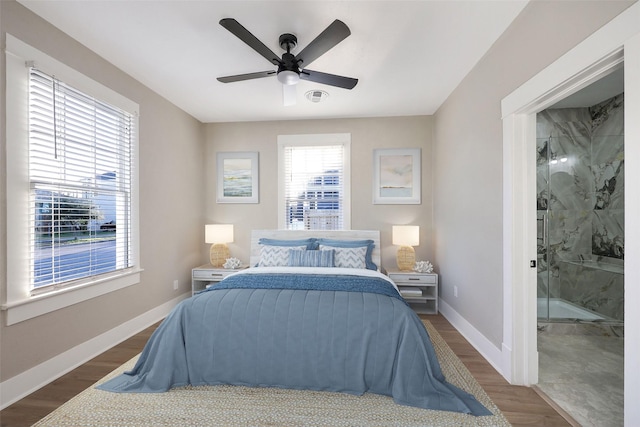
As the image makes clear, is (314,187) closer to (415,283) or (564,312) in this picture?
(415,283)

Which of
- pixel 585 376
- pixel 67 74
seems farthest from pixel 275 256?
pixel 585 376

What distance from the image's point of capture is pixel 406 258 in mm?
3850

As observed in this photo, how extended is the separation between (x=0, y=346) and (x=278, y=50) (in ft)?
9.43

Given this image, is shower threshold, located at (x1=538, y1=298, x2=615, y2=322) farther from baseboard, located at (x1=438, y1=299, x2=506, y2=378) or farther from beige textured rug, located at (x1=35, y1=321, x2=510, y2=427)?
beige textured rug, located at (x1=35, y1=321, x2=510, y2=427)

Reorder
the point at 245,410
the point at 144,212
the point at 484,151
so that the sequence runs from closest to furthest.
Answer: the point at 245,410
the point at 484,151
the point at 144,212

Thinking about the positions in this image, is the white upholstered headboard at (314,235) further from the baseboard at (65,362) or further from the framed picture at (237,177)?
the baseboard at (65,362)

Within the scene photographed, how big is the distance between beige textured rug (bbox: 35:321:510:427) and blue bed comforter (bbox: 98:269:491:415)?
55mm

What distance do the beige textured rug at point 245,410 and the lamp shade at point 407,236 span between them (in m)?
1.96

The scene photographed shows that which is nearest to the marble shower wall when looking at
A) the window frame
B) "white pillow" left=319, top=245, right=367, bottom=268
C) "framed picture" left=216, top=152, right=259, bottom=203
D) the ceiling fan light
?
"white pillow" left=319, top=245, right=367, bottom=268

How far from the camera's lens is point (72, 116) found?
7.77ft

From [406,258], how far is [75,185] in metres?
3.55

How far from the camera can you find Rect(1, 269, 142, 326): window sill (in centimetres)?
194

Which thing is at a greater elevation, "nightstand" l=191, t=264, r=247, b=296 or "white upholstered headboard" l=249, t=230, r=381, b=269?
"white upholstered headboard" l=249, t=230, r=381, b=269

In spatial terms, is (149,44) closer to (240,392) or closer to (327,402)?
(240,392)
